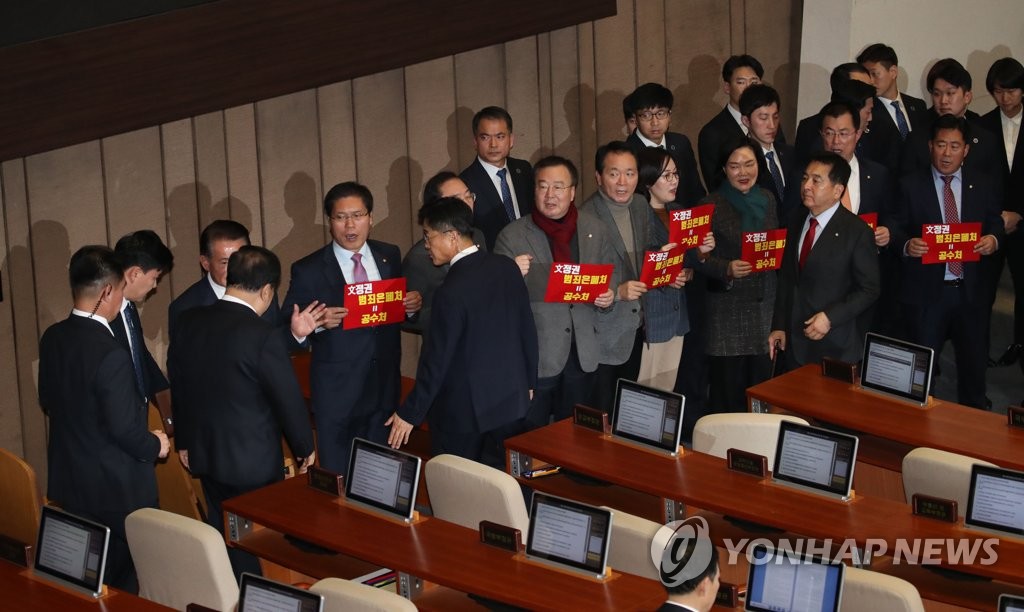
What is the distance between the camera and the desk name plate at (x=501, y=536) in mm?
5242

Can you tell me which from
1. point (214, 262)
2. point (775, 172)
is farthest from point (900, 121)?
point (214, 262)

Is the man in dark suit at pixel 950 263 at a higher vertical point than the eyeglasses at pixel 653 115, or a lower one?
lower

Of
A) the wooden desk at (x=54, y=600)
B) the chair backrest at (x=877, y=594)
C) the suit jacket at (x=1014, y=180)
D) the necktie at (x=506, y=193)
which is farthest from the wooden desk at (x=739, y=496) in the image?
the suit jacket at (x=1014, y=180)

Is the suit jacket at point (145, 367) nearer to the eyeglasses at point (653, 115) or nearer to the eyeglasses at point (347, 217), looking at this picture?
the eyeglasses at point (347, 217)

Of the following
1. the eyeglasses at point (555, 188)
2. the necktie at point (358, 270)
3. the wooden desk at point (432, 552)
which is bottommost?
the wooden desk at point (432, 552)

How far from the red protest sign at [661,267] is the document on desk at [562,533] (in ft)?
6.91

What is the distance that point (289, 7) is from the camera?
7.70 m

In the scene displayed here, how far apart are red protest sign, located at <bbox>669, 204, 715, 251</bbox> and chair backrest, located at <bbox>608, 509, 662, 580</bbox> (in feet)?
7.17

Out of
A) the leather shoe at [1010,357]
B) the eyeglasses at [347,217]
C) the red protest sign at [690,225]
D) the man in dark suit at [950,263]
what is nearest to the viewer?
Answer: the eyeglasses at [347,217]

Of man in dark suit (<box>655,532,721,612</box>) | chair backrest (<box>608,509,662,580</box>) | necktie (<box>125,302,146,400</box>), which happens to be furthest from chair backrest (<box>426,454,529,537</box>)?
necktie (<box>125,302,146,400</box>)

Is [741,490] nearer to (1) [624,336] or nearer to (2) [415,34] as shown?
(1) [624,336]

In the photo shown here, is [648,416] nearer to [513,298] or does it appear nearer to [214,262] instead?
[513,298]

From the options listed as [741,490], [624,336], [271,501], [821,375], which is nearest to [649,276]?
[624,336]

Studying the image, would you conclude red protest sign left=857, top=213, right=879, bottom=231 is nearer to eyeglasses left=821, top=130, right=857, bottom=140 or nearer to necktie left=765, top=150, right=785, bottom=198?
eyeglasses left=821, top=130, right=857, bottom=140
